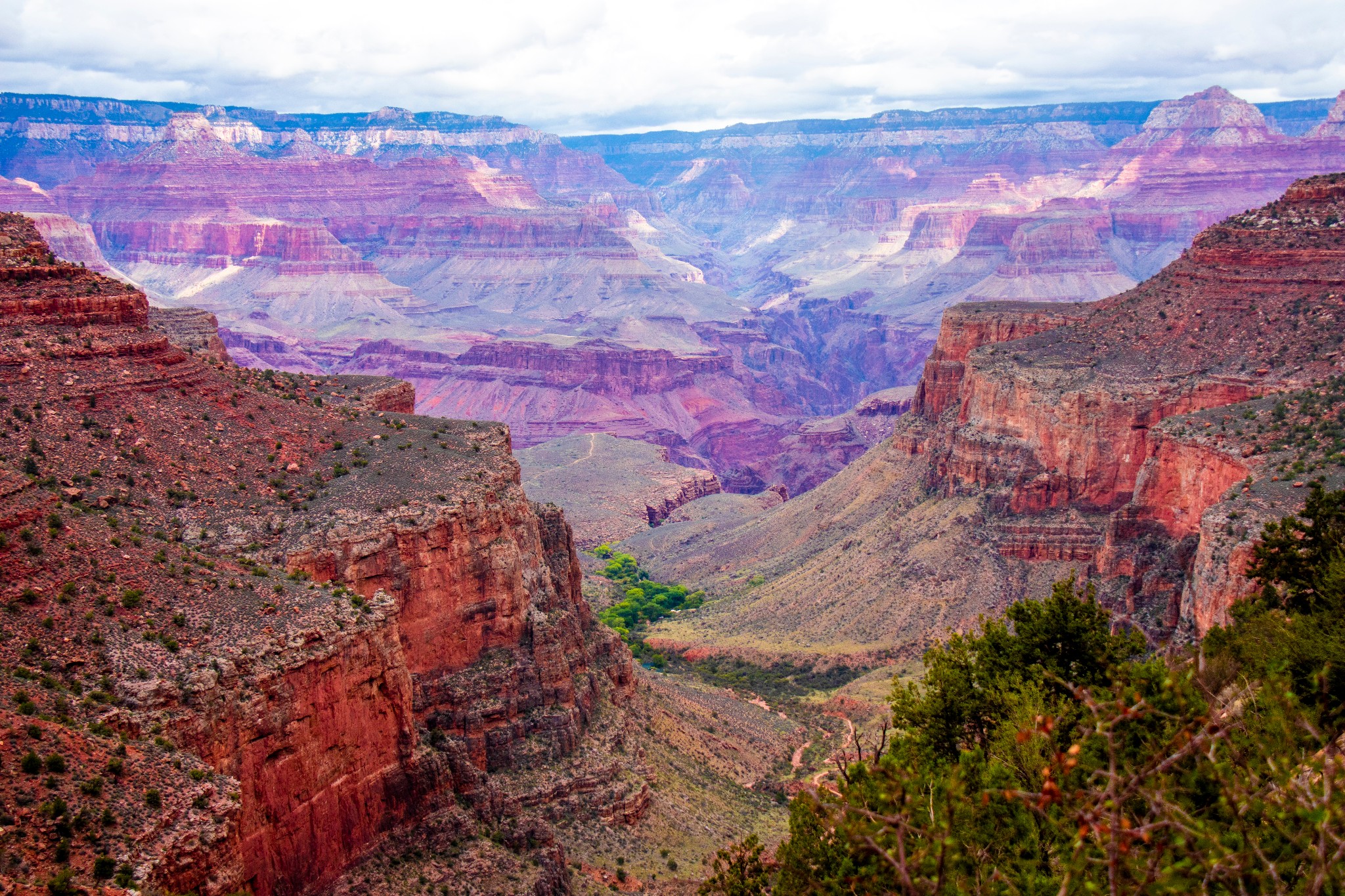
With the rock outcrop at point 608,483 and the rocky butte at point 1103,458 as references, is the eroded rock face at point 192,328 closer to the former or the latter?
the rocky butte at point 1103,458

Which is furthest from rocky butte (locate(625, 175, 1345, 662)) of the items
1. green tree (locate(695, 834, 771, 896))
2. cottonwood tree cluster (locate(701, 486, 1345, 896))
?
green tree (locate(695, 834, 771, 896))

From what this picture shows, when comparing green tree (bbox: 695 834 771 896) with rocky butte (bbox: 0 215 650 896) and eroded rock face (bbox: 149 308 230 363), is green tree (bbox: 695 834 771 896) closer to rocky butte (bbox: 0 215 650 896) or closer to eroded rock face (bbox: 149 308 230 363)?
rocky butte (bbox: 0 215 650 896)

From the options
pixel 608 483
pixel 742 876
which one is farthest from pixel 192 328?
pixel 742 876

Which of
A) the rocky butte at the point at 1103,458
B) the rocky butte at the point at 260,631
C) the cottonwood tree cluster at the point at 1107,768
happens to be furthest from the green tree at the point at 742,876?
the rocky butte at the point at 1103,458

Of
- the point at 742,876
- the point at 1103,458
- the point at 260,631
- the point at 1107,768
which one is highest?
the point at 1107,768

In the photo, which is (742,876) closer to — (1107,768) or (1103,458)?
(1107,768)

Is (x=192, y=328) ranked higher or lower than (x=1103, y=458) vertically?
higher
